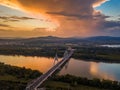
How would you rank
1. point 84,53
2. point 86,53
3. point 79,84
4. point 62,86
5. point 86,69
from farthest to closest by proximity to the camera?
point 86,53
point 84,53
point 86,69
point 79,84
point 62,86

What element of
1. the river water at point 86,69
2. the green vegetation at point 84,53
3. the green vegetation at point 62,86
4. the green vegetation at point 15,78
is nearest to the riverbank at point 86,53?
the green vegetation at point 84,53

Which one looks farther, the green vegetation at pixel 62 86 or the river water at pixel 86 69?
the river water at pixel 86 69

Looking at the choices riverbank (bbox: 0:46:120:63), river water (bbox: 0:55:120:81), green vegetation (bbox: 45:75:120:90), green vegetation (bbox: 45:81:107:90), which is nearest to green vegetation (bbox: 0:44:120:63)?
riverbank (bbox: 0:46:120:63)

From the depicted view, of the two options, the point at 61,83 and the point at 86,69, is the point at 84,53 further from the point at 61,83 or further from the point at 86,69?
the point at 61,83

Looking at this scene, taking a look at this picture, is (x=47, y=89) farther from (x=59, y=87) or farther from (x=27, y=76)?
(x=27, y=76)

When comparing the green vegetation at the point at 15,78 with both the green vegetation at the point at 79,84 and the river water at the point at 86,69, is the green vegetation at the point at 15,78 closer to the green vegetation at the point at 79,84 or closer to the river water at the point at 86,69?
the green vegetation at the point at 79,84

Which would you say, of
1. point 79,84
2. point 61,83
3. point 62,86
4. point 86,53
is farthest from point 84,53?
point 62,86

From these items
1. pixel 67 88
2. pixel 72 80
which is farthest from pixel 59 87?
pixel 72 80

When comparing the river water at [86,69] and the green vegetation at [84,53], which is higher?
the green vegetation at [84,53]
